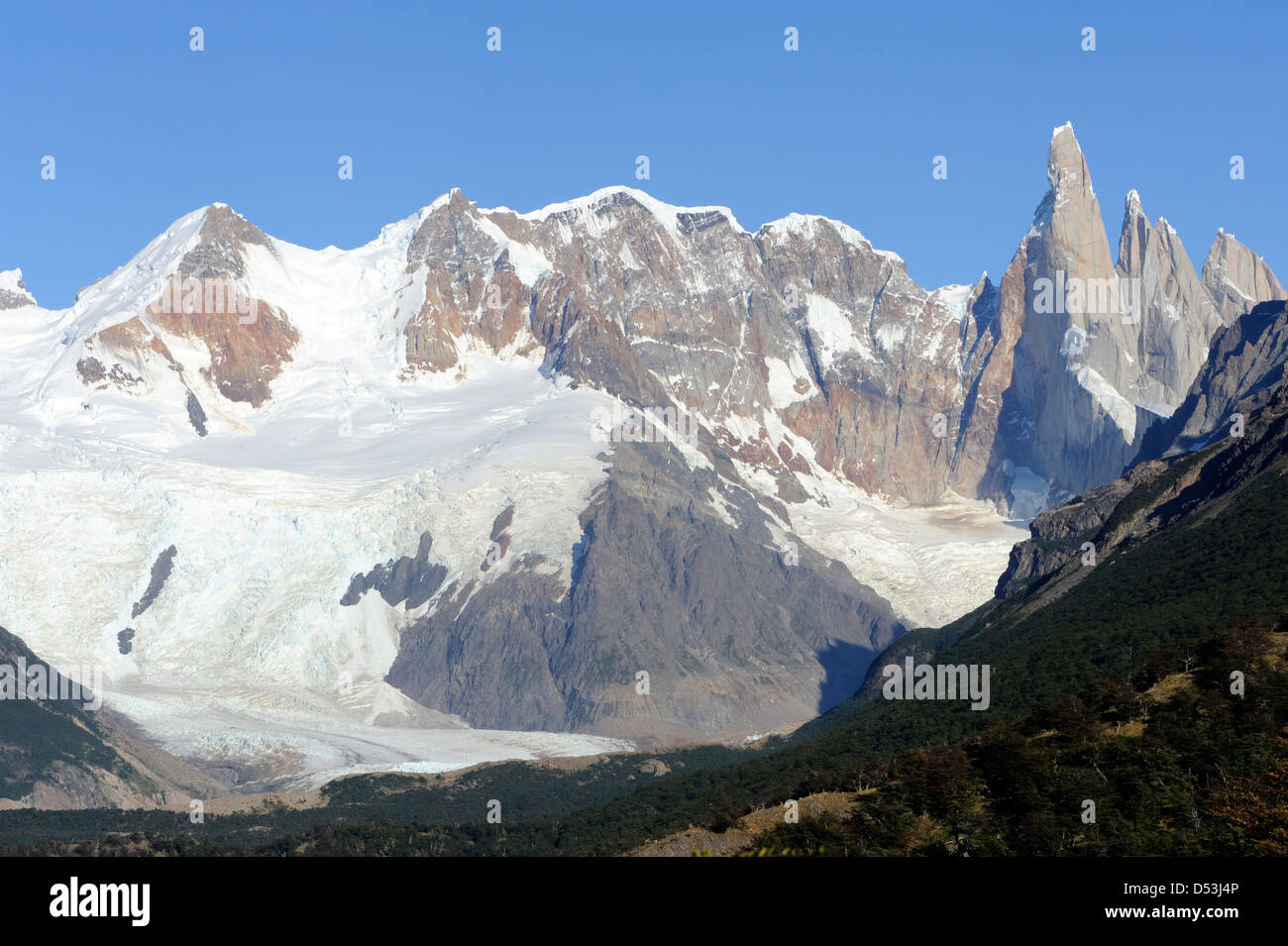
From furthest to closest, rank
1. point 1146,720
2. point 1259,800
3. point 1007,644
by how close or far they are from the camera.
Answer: point 1007,644, point 1146,720, point 1259,800

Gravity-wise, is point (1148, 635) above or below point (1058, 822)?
above

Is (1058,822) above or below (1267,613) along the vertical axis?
below

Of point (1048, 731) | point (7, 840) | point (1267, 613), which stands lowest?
point (7, 840)
